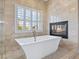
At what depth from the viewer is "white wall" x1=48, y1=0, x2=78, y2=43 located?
395cm

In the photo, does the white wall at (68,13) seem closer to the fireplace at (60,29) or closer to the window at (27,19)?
the fireplace at (60,29)

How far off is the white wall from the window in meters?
0.82

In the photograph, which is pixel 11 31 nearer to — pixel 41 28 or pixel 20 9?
pixel 20 9

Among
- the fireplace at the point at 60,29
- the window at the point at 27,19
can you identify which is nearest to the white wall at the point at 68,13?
the fireplace at the point at 60,29

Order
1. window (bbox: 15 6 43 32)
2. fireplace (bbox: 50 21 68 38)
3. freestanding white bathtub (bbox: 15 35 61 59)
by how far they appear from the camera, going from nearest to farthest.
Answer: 1. freestanding white bathtub (bbox: 15 35 61 59)
2. window (bbox: 15 6 43 32)
3. fireplace (bbox: 50 21 68 38)

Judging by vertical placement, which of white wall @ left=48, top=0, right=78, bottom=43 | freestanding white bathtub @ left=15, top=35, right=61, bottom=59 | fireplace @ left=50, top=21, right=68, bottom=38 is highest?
white wall @ left=48, top=0, right=78, bottom=43

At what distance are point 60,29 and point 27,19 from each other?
1.81 m

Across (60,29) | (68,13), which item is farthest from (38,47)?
(68,13)

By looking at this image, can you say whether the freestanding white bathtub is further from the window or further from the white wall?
the window

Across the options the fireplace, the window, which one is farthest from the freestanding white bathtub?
the window

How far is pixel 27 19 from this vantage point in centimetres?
430

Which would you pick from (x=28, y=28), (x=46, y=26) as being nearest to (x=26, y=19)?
(x=28, y=28)

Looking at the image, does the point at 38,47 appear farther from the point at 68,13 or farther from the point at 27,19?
the point at 68,13

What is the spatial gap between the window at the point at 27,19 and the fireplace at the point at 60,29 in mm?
691
